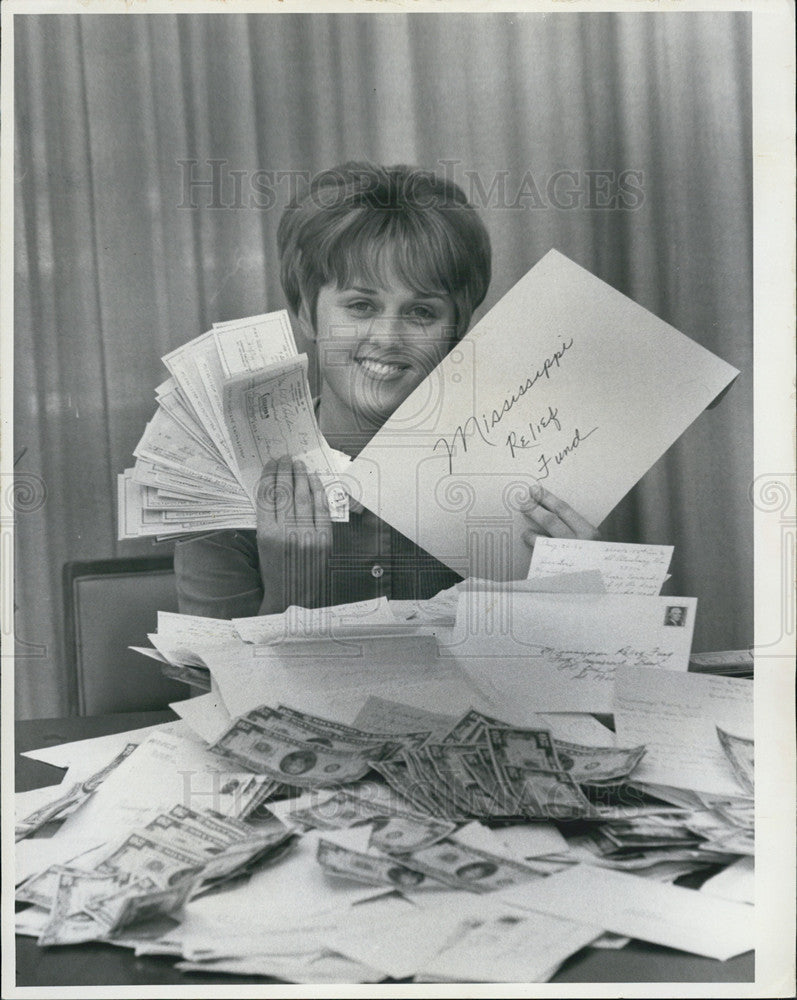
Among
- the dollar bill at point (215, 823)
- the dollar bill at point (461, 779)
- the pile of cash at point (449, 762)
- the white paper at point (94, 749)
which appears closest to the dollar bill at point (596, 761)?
the pile of cash at point (449, 762)

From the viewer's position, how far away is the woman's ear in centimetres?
146

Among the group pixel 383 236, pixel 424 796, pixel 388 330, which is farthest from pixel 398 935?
pixel 383 236

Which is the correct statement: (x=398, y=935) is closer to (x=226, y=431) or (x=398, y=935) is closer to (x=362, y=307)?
(x=226, y=431)

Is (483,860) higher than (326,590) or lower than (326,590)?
lower

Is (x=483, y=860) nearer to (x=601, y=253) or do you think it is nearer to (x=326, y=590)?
(x=326, y=590)

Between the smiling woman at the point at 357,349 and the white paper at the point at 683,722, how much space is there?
0.83 ft

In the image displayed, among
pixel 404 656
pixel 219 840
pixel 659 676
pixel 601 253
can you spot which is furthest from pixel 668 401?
pixel 219 840

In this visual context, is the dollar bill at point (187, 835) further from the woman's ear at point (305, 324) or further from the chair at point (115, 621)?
the woman's ear at point (305, 324)

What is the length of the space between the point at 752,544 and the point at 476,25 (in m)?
0.90

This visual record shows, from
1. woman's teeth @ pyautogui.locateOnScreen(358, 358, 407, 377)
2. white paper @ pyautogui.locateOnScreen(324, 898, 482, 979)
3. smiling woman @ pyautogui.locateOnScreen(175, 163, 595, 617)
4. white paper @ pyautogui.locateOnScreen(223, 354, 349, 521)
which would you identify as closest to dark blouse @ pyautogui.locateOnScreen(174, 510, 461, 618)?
smiling woman @ pyautogui.locateOnScreen(175, 163, 595, 617)

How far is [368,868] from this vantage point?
1281mm

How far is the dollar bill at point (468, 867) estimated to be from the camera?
4.17 ft

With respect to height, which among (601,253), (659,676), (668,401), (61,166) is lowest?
(659,676)

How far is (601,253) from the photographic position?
1.46 meters
